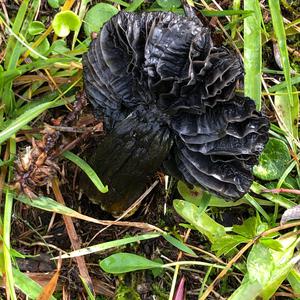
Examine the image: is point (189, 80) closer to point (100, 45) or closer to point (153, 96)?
point (153, 96)

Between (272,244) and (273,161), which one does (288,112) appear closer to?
(273,161)

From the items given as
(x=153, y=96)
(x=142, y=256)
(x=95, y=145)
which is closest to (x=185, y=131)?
(x=153, y=96)

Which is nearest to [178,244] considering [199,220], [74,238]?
[199,220]

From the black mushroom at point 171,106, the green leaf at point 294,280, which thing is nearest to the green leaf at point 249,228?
the green leaf at point 294,280

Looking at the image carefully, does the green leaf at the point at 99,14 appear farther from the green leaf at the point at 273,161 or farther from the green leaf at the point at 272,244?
the green leaf at the point at 272,244

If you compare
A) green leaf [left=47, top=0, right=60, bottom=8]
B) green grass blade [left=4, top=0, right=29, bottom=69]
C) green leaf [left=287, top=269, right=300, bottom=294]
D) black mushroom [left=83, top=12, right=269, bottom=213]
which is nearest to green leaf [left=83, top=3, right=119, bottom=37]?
green leaf [left=47, top=0, right=60, bottom=8]
